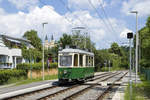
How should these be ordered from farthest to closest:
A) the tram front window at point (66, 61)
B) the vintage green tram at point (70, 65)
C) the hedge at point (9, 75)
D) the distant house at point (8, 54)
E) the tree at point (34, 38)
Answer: the tree at point (34, 38)
the distant house at point (8, 54)
the hedge at point (9, 75)
the tram front window at point (66, 61)
the vintage green tram at point (70, 65)

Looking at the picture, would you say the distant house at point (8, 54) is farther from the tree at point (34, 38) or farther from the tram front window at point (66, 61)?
the tree at point (34, 38)

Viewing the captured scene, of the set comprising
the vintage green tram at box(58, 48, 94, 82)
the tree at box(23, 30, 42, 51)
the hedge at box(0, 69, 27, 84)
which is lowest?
the hedge at box(0, 69, 27, 84)

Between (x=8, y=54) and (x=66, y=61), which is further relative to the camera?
(x=8, y=54)

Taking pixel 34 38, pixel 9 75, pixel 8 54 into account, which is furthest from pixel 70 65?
pixel 34 38

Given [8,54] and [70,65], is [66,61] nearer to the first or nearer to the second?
[70,65]

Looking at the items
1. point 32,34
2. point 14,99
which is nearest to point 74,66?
point 14,99

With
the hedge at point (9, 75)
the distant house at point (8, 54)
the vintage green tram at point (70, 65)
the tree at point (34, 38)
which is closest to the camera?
the vintage green tram at point (70, 65)

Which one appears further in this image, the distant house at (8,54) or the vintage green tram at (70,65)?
the distant house at (8,54)

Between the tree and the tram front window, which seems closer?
the tram front window

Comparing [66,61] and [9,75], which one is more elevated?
[66,61]

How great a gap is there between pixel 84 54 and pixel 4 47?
2441cm

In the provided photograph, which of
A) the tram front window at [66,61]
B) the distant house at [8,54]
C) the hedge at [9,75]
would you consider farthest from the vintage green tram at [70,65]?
the distant house at [8,54]

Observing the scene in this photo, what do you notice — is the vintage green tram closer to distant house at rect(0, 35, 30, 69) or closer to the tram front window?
the tram front window

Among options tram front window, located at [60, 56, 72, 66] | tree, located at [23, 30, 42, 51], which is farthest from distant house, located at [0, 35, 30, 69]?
tree, located at [23, 30, 42, 51]
